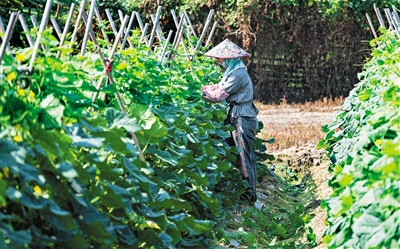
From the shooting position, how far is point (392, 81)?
21.3 ft

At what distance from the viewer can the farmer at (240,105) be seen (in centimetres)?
941

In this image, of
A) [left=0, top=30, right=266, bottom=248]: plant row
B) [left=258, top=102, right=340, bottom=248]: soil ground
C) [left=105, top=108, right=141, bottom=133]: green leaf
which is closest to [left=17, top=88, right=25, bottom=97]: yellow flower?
[left=0, top=30, right=266, bottom=248]: plant row

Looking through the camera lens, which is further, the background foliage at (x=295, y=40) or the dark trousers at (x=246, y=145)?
the background foliage at (x=295, y=40)

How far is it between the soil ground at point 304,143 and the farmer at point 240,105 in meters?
0.83

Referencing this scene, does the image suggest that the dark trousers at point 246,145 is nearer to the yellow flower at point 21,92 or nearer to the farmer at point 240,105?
the farmer at point 240,105

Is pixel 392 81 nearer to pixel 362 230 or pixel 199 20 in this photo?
pixel 362 230

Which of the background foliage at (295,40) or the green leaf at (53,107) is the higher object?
the green leaf at (53,107)

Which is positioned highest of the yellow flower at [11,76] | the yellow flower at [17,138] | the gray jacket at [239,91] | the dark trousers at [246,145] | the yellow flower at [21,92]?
the yellow flower at [11,76]

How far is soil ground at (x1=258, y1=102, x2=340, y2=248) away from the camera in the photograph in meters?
9.67

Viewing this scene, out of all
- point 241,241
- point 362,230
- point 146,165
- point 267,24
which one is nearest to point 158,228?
point 146,165

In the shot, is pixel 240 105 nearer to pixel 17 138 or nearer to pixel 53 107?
pixel 53 107

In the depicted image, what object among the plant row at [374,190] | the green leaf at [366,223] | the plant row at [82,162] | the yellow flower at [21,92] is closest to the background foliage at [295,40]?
the plant row at [374,190]

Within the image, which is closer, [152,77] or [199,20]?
[152,77]

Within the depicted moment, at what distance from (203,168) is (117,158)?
2354 millimetres
